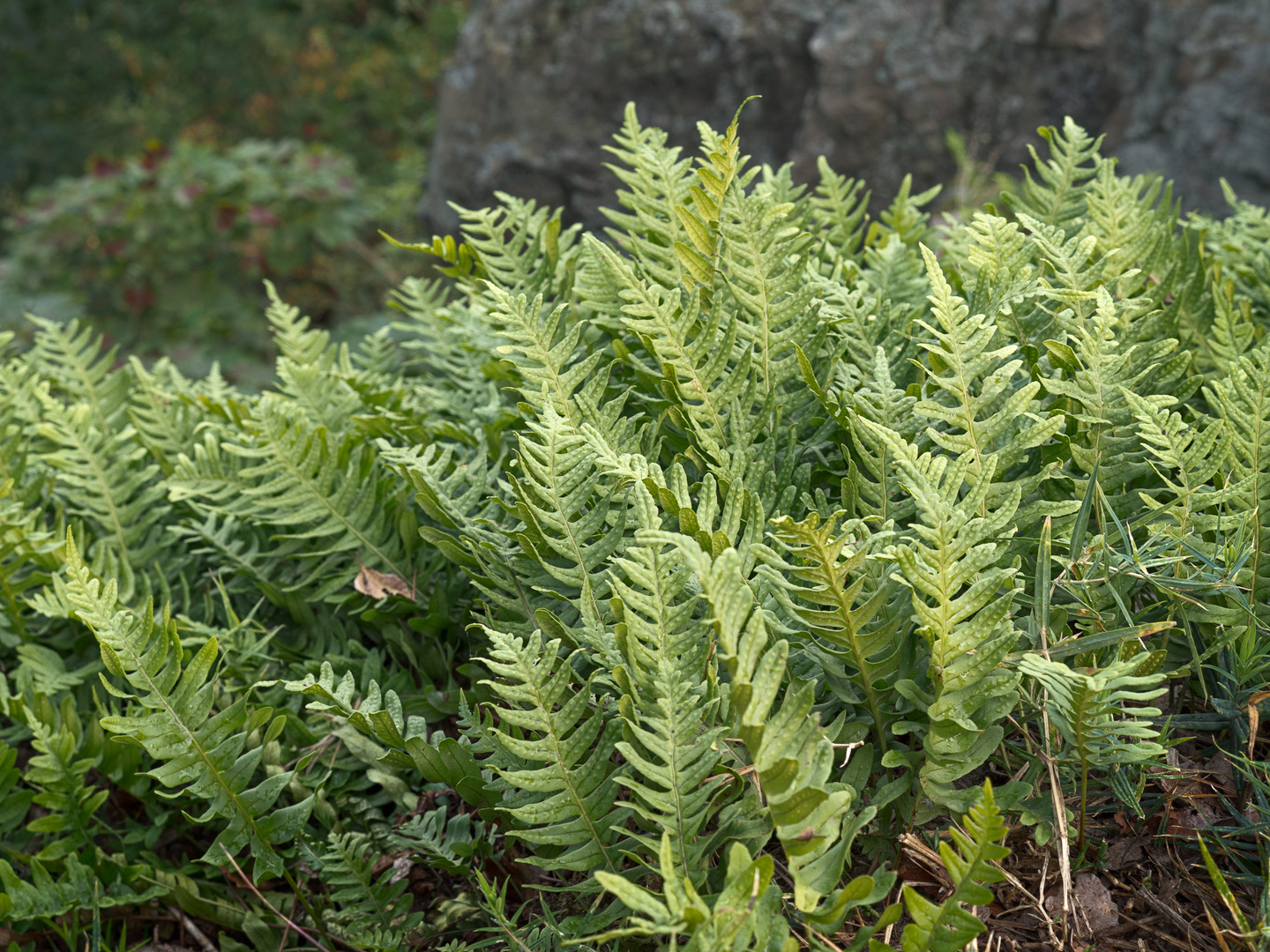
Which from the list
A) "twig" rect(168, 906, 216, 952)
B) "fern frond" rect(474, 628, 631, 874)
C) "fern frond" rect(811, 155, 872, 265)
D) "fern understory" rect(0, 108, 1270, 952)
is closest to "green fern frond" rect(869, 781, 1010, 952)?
"fern understory" rect(0, 108, 1270, 952)

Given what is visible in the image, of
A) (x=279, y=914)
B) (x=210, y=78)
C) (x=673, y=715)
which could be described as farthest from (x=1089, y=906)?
(x=210, y=78)

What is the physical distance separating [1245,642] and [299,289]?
6635 mm

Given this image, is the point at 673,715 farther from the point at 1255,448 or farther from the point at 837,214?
the point at 837,214

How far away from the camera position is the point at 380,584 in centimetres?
161

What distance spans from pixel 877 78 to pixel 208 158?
425 centimetres

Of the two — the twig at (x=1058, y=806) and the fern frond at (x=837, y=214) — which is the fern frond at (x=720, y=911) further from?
the fern frond at (x=837, y=214)

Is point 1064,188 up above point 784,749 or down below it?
above

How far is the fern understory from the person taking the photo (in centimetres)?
109

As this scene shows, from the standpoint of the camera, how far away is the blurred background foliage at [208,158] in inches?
242

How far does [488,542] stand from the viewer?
4.58ft

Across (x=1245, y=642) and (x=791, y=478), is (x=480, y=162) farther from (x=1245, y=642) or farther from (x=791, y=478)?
(x=1245, y=642)

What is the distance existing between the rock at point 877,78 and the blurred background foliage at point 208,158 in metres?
2.65

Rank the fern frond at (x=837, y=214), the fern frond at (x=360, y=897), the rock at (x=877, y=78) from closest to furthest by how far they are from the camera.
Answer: the fern frond at (x=360, y=897) → the fern frond at (x=837, y=214) → the rock at (x=877, y=78)

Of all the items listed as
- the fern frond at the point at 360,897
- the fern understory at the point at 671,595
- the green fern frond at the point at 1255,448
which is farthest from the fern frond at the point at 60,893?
the green fern frond at the point at 1255,448
